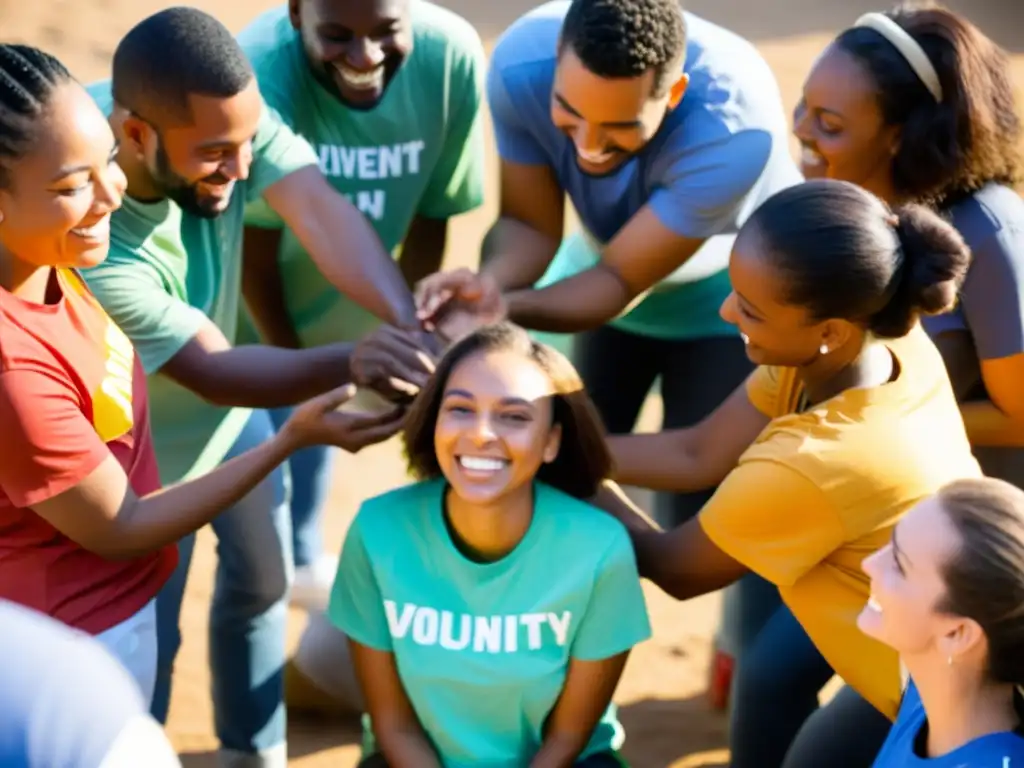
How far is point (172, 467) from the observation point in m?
3.79

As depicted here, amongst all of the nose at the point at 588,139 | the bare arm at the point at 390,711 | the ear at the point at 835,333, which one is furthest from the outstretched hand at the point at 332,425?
the ear at the point at 835,333

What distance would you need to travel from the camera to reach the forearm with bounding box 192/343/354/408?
3.52 meters

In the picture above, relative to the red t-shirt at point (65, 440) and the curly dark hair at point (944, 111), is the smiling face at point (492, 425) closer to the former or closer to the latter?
the red t-shirt at point (65, 440)

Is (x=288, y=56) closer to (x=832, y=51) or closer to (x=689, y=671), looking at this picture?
(x=832, y=51)

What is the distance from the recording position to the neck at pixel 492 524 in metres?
3.24

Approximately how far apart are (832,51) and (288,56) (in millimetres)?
1501

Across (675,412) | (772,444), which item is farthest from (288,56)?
(772,444)

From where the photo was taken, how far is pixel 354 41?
4012 mm

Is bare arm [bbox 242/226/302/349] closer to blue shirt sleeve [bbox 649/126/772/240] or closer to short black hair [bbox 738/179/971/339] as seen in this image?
blue shirt sleeve [bbox 649/126/772/240]

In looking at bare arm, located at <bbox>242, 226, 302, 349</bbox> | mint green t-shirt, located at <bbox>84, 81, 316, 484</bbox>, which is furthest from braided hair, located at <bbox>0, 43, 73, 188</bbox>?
bare arm, located at <bbox>242, 226, 302, 349</bbox>

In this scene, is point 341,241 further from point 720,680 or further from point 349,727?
point 720,680

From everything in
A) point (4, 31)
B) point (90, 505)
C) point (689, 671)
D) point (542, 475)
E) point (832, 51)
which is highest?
point (832, 51)

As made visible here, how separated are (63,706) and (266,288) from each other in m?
3.10

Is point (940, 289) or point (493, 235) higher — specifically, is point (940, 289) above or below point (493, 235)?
above
